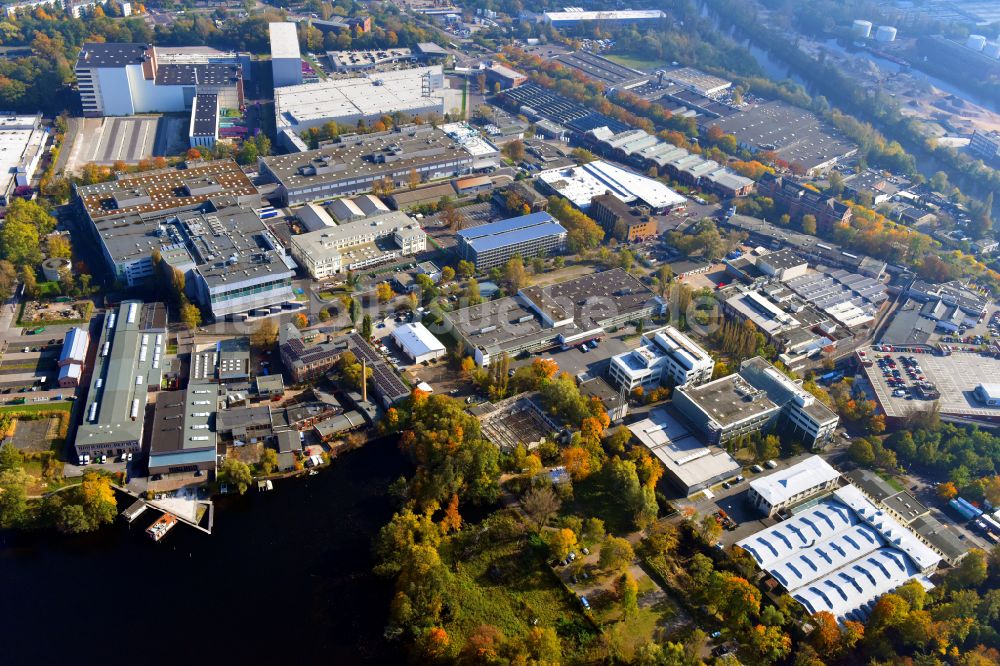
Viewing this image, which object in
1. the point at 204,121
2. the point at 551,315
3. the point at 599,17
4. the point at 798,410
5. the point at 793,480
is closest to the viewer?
the point at 793,480

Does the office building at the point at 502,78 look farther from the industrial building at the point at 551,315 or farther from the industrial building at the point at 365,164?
the industrial building at the point at 551,315

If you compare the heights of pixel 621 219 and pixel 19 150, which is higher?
pixel 621 219

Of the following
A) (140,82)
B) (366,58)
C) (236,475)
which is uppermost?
(140,82)

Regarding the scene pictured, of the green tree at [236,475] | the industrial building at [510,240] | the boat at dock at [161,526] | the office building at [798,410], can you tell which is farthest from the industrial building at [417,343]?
A: the office building at [798,410]

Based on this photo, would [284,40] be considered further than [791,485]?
Yes

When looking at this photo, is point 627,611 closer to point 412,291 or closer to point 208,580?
point 208,580

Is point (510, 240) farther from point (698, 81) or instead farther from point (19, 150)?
point (698, 81)

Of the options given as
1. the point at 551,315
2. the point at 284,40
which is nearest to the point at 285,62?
the point at 284,40
